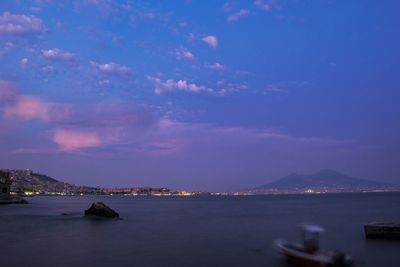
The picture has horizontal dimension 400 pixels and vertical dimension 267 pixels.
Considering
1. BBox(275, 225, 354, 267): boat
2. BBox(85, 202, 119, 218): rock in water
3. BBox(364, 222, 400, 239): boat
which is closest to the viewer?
BBox(275, 225, 354, 267): boat

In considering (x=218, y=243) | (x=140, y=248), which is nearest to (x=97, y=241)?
(x=140, y=248)

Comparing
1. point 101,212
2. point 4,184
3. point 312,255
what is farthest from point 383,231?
point 4,184

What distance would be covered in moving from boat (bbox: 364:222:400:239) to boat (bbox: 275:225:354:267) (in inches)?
711

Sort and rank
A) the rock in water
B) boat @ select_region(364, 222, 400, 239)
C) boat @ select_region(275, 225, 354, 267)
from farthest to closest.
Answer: the rock in water, boat @ select_region(364, 222, 400, 239), boat @ select_region(275, 225, 354, 267)

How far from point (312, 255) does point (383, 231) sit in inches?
872

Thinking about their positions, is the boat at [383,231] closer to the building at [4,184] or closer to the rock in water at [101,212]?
the rock in water at [101,212]

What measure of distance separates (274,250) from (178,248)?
932 cm

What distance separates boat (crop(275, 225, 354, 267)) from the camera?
2792 cm

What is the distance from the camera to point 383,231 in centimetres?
4872

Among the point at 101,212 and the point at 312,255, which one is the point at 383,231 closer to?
the point at 312,255

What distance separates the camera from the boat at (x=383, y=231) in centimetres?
4794

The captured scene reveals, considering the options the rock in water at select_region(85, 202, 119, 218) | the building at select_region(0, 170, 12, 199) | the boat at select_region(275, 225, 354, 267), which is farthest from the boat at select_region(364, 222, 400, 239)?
the building at select_region(0, 170, 12, 199)

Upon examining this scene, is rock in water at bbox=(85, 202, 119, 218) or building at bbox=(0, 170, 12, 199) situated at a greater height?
building at bbox=(0, 170, 12, 199)

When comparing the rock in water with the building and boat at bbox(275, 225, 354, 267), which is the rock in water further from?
the building
